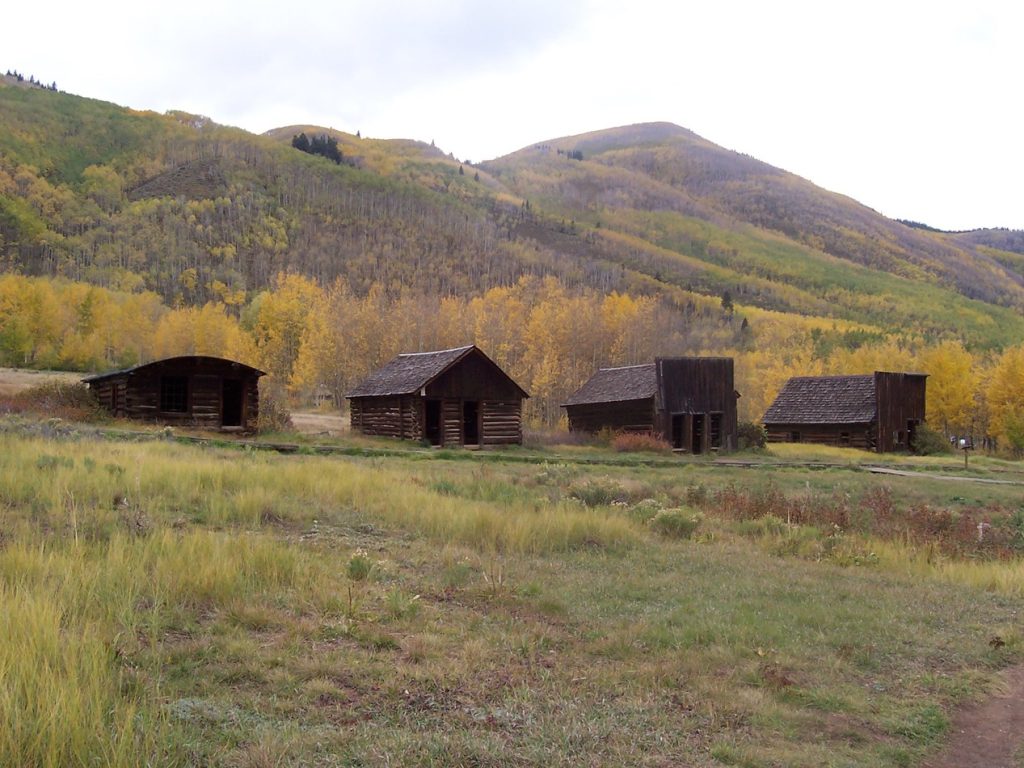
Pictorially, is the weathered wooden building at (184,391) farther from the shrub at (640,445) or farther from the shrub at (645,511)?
the shrub at (645,511)

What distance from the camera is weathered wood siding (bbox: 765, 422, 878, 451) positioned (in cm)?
5081

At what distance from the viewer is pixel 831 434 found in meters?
53.8

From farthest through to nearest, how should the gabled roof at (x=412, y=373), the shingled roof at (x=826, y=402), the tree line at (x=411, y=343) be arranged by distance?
the tree line at (x=411, y=343) < the shingled roof at (x=826, y=402) < the gabled roof at (x=412, y=373)

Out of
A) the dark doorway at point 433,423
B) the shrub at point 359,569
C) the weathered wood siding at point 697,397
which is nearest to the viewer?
the shrub at point 359,569

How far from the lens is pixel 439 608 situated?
26.3ft

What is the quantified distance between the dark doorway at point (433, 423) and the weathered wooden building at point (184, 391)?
8.55 meters

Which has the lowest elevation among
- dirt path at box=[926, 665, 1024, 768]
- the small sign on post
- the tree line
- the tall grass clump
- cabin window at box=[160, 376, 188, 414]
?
the small sign on post

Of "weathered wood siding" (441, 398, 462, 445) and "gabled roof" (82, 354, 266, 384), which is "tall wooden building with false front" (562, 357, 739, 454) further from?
"gabled roof" (82, 354, 266, 384)

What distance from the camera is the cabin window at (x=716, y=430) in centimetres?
4568

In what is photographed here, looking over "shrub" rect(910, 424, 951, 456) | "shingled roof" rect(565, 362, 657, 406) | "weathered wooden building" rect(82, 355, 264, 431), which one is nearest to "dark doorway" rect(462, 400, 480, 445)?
"shingled roof" rect(565, 362, 657, 406)

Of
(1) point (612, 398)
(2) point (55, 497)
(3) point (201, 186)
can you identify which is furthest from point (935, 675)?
(3) point (201, 186)

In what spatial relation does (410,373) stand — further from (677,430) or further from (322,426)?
(677,430)

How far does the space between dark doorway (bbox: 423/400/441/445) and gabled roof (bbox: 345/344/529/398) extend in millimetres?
1737

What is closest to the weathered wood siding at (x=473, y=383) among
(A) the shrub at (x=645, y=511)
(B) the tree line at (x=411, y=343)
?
(B) the tree line at (x=411, y=343)
